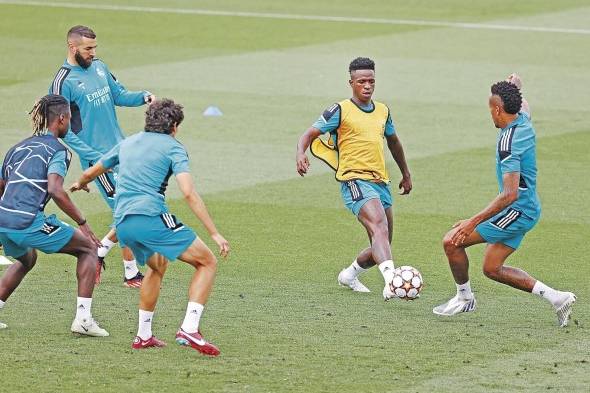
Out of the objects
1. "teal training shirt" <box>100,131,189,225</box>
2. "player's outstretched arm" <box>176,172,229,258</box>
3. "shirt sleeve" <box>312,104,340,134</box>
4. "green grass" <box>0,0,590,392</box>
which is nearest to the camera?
"player's outstretched arm" <box>176,172,229,258</box>

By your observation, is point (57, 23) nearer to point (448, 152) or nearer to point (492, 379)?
point (448, 152)

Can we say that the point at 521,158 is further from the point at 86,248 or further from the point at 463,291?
the point at 86,248

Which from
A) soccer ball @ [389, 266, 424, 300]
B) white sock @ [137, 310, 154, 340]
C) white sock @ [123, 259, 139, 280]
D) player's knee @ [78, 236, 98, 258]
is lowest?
white sock @ [137, 310, 154, 340]

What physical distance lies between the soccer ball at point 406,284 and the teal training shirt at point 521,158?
42.1 inches

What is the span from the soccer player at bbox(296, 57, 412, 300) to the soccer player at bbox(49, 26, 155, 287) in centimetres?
188

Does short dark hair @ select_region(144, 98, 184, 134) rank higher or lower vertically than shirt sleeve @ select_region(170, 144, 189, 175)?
higher

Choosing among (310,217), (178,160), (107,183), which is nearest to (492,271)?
(178,160)

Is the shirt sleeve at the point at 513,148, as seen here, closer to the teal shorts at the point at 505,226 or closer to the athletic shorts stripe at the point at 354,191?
the teal shorts at the point at 505,226

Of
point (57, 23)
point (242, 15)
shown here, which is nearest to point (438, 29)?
point (242, 15)

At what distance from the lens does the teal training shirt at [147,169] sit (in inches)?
421

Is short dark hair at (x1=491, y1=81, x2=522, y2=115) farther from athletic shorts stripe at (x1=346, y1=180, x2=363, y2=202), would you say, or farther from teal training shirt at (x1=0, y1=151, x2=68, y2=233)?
teal training shirt at (x1=0, y1=151, x2=68, y2=233)

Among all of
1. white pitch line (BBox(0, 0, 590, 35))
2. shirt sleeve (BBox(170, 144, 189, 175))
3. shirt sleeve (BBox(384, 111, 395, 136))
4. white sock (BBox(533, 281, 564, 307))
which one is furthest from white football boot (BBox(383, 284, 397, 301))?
white pitch line (BBox(0, 0, 590, 35))

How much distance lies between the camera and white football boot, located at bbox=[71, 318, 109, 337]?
11289 millimetres

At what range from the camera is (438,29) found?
32844mm
